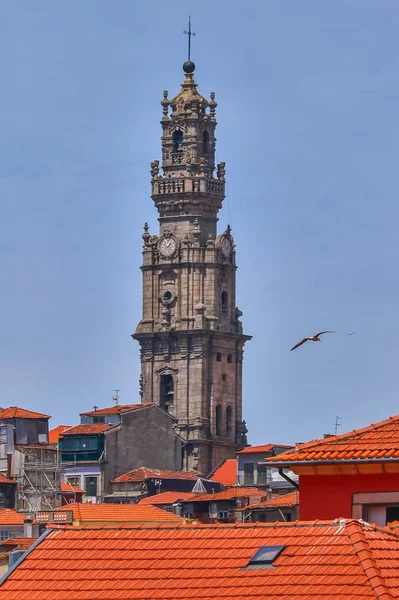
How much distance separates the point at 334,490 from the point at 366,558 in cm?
806

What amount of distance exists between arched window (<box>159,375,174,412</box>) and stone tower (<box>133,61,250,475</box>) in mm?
51

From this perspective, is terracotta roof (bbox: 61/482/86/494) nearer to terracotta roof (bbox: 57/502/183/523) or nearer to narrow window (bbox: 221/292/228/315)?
terracotta roof (bbox: 57/502/183/523)

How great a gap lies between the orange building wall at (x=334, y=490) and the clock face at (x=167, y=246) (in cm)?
14692

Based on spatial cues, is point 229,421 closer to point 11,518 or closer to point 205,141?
point 205,141

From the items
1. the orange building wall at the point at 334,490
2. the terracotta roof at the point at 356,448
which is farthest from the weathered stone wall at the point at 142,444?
the orange building wall at the point at 334,490

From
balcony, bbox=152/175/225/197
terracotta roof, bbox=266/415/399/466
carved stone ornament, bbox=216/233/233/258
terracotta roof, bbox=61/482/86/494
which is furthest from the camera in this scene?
balcony, bbox=152/175/225/197

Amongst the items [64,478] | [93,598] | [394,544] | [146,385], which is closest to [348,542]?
[394,544]

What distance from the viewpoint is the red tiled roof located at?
85.4 ft

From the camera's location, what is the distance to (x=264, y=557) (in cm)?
2716

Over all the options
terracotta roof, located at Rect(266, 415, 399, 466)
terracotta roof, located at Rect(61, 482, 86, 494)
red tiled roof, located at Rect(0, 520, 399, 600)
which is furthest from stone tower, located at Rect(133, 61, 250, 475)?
red tiled roof, located at Rect(0, 520, 399, 600)

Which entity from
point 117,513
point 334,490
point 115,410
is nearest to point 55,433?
point 115,410

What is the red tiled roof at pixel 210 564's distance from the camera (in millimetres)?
26016

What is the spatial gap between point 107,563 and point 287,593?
303 centimetres

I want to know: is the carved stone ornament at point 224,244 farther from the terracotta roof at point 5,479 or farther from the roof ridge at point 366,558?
the roof ridge at point 366,558
